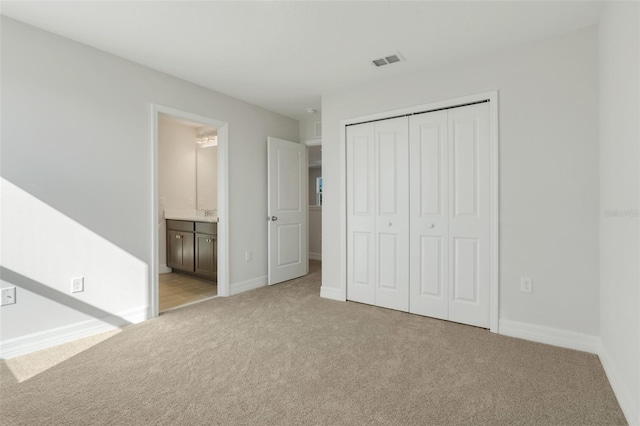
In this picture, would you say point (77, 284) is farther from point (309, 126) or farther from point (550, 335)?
point (550, 335)

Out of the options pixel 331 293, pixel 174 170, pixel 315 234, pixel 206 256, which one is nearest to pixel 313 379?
pixel 331 293

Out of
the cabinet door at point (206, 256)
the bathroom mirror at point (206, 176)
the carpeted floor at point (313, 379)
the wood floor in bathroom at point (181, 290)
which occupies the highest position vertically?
the bathroom mirror at point (206, 176)

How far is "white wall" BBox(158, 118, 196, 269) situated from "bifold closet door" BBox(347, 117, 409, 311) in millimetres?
3333

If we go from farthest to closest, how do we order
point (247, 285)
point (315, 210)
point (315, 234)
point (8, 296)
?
point (315, 210) → point (315, 234) → point (247, 285) → point (8, 296)

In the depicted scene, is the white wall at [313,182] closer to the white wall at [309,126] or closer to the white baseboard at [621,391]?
the white wall at [309,126]

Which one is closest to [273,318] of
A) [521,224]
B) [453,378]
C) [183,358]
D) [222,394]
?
[183,358]

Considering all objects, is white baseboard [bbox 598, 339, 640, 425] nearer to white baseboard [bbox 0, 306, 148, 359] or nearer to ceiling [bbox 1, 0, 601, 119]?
Result: ceiling [bbox 1, 0, 601, 119]

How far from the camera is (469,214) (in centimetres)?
298

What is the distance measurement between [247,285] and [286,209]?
1.19m

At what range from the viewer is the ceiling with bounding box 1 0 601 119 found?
221 centimetres

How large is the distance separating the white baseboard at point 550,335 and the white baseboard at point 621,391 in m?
0.18

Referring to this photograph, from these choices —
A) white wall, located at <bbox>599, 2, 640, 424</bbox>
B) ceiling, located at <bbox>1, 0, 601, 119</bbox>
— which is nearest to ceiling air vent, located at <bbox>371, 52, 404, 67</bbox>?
ceiling, located at <bbox>1, 0, 601, 119</bbox>

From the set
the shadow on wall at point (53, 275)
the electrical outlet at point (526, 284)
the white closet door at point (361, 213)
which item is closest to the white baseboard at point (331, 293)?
the white closet door at point (361, 213)

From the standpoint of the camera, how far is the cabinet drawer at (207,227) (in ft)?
14.4
